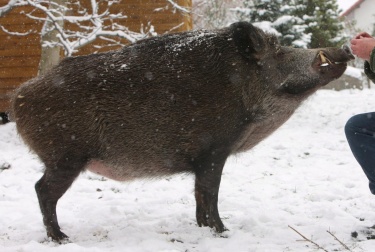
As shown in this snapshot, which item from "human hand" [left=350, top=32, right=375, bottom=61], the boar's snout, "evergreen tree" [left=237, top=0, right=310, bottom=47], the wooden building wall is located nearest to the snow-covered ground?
the boar's snout

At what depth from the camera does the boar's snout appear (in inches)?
152

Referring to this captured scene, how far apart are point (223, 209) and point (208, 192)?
81 cm

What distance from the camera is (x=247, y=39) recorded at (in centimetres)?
398

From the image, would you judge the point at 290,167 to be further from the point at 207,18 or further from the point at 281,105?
the point at 207,18

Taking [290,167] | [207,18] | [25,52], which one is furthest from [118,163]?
[207,18]

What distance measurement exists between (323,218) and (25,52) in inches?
369

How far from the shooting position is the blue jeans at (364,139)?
11.9 ft

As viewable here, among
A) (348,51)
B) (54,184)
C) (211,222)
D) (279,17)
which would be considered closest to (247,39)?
(348,51)

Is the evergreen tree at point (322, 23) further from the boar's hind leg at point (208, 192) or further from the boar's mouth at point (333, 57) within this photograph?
the boar's hind leg at point (208, 192)

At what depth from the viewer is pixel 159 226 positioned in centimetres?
410

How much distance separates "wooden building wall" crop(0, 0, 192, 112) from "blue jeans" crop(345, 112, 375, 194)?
812 centimetres

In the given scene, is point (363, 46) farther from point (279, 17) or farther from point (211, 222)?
point (279, 17)

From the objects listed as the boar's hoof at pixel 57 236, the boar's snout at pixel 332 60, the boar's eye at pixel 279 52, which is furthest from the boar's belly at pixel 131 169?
the boar's snout at pixel 332 60

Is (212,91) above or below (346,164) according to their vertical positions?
above
